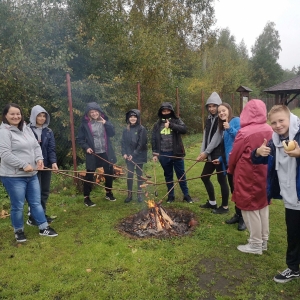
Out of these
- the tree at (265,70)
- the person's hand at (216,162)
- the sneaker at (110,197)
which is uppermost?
the tree at (265,70)

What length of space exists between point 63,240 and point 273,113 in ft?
10.0

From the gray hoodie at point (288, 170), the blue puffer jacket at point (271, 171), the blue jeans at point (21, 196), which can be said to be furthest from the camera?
the blue jeans at point (21, 196)

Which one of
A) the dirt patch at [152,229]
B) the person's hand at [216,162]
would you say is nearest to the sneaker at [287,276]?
the dirt patch at [152,229]

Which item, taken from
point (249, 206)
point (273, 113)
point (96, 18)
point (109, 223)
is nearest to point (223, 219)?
point (249, 206)

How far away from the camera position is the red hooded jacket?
127 inches

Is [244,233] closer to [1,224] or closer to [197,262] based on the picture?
[197,262]

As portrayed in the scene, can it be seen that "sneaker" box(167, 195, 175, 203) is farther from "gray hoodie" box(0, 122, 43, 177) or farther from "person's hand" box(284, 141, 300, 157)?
"person's hand" box(284, 141, 300, 157)

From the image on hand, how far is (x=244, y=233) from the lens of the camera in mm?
3994

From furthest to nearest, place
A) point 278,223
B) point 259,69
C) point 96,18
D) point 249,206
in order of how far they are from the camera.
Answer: point 259,69 → point 96,18 → point 278,223 → point 249,206

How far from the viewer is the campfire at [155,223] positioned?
4.09 m

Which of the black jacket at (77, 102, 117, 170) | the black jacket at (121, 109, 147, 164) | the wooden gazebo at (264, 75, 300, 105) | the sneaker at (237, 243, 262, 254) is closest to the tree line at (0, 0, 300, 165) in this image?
the black jacket at (77, 102, 117, 170)

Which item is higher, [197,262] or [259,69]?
[259,69]

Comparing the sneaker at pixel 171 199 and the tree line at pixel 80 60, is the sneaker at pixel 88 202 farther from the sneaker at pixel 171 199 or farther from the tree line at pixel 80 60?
the tree line at pixel 80 60

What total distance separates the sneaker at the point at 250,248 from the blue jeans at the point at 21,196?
8.66 feet
